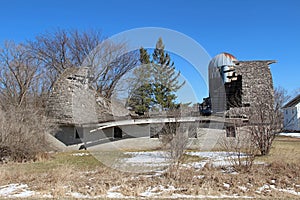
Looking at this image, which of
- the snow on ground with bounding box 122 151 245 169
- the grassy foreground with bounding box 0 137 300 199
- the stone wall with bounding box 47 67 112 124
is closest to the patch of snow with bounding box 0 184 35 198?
the grassy foreground with bounding box 0 137 300 199

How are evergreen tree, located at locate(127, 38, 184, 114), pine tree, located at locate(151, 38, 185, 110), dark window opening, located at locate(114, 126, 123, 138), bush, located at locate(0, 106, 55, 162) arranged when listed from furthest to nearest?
1. dark window opening, located at locate(114, 126, 123, 138)
2. evergreen tree, located at locate(127, 38, 184, 114)
3. pine tree, located at locate(151, 38, 185, 110)
4. bush, located at locate(0, 106, 55, 162)

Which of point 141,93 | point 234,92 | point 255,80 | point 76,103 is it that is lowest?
point 76,103

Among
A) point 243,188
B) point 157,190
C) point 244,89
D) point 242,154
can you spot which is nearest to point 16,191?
point 157,190

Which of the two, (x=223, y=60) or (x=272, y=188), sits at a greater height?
(x=223, y=60)

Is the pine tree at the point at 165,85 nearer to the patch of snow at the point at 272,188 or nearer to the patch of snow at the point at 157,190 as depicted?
the patch of snow at the point at 157,190

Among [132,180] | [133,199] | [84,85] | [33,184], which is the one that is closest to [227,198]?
[133,199]

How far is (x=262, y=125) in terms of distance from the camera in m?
11.3

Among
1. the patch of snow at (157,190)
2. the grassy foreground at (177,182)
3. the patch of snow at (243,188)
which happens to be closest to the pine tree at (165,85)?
the grassy foreground at (177,182)

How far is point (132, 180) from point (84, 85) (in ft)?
41.7

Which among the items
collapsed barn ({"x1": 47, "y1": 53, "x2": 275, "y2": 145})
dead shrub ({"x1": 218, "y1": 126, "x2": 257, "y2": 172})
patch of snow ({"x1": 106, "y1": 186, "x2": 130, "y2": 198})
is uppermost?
collapsed barn ({"x1": 47, "y1": 53, "x2": 275, "y2": 145})

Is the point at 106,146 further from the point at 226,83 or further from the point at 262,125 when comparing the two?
the point at 226,83

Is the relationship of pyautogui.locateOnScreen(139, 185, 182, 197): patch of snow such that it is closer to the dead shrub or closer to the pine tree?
the dead shrub

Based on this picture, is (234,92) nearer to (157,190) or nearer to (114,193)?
(157,190)

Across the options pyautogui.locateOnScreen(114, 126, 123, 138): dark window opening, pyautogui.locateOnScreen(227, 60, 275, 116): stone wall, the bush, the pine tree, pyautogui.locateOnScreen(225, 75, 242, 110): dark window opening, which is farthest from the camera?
pyautogui.locateOnScreen(225, 75, 242, 110): dark window opening
